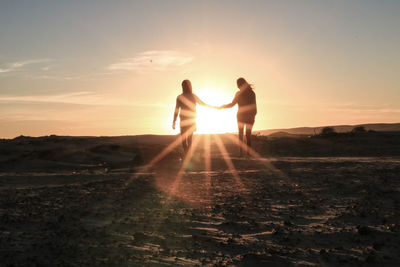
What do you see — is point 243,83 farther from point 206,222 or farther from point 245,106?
point 206,222

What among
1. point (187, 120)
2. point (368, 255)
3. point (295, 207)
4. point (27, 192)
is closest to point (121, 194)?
point (27, 192)

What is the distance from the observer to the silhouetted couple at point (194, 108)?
13.3m

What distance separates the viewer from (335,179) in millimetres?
8727

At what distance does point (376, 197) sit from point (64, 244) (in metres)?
4.76

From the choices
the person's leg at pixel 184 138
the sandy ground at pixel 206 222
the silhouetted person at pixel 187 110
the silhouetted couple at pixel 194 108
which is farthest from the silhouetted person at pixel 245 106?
the sandy ground at pixel 206 222

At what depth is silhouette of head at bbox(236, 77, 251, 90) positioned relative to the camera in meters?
14.6

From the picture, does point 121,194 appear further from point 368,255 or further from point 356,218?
point 368,255

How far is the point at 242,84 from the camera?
14.7 metres

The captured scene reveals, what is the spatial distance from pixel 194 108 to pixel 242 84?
2224mm

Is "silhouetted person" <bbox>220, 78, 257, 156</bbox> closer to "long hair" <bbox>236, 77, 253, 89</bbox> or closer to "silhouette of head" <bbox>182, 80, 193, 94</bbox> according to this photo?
"long hair" <bbox>236, 77, 253, 89</bbox>

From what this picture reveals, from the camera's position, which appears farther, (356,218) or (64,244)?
(356,218)

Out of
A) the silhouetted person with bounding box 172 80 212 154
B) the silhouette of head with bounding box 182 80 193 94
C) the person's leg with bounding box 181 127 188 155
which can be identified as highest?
the silhouette of head with bounding box 182 80 193 94

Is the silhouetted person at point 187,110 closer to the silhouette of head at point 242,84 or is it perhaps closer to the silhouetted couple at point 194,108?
the silhouetted couple at point 194,108

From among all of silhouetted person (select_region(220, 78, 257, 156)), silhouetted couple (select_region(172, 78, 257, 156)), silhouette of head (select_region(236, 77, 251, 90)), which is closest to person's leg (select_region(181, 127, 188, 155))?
silhouetted couple (select_region(172, 78, 257, 156))
